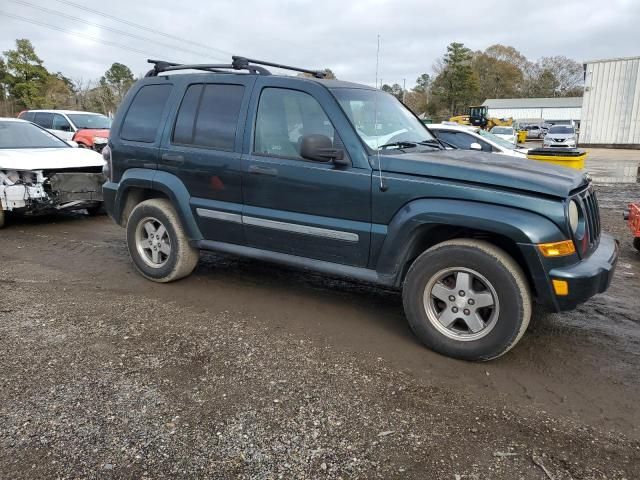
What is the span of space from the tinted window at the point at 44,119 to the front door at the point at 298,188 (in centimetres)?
1379

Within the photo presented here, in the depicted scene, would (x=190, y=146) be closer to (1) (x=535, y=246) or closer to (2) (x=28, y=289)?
(2) (x=28, y=289)

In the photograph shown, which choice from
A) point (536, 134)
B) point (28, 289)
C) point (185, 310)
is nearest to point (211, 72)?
point (185, 310)

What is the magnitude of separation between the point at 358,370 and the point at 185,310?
1815 mm

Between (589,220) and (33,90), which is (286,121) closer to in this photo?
(589,220)

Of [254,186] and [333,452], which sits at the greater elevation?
[254,186]

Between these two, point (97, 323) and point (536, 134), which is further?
point (536, 134)

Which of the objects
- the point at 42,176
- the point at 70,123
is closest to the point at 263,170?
the point at 42,176

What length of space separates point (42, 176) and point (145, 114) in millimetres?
3363

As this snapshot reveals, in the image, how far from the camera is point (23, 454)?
2516 mm

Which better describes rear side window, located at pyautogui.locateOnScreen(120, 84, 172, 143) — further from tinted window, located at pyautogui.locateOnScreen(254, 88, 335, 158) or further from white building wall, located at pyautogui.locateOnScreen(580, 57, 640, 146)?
white building wall, located at pyautogui.locateOnScreen(580, 57, 640, 146)

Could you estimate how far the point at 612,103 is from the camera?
104 feet

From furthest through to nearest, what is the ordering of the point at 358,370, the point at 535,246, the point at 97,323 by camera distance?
the point at 97,323 → the point at 358,370 → the point at 535,246

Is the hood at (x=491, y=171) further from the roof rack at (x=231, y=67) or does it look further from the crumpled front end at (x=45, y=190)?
the crumpled front end at (x=45, y=190)

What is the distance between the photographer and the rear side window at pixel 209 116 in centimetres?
444
